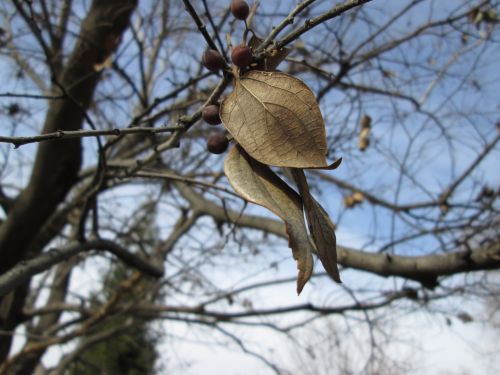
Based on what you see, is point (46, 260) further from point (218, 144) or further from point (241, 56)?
point (241, 56)

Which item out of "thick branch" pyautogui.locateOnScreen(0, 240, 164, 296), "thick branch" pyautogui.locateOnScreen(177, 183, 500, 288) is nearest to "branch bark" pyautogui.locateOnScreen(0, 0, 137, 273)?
"thick branch" pyautogui.locateOnScreen(0, 240, 164, 296)

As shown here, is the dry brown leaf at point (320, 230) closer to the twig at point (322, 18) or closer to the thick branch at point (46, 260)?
the twig at point (322, 18)

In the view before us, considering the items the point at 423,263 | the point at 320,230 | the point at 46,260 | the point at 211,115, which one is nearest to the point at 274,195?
the point at 320,230

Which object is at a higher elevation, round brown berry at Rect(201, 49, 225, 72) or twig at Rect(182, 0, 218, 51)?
twig at Rect(182, 0, 218, 51)

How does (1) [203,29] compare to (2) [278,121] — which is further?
(1) [203,29]

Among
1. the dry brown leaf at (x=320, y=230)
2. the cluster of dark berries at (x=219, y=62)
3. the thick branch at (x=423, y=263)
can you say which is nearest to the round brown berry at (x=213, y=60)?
the cluster of dark berries at (x=219, y=62)

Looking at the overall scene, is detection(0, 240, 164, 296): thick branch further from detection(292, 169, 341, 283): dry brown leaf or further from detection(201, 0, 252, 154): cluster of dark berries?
detection(292, 169, 341, 283): dry brown leaf

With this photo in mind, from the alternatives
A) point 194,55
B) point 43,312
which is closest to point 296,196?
point 194,55
